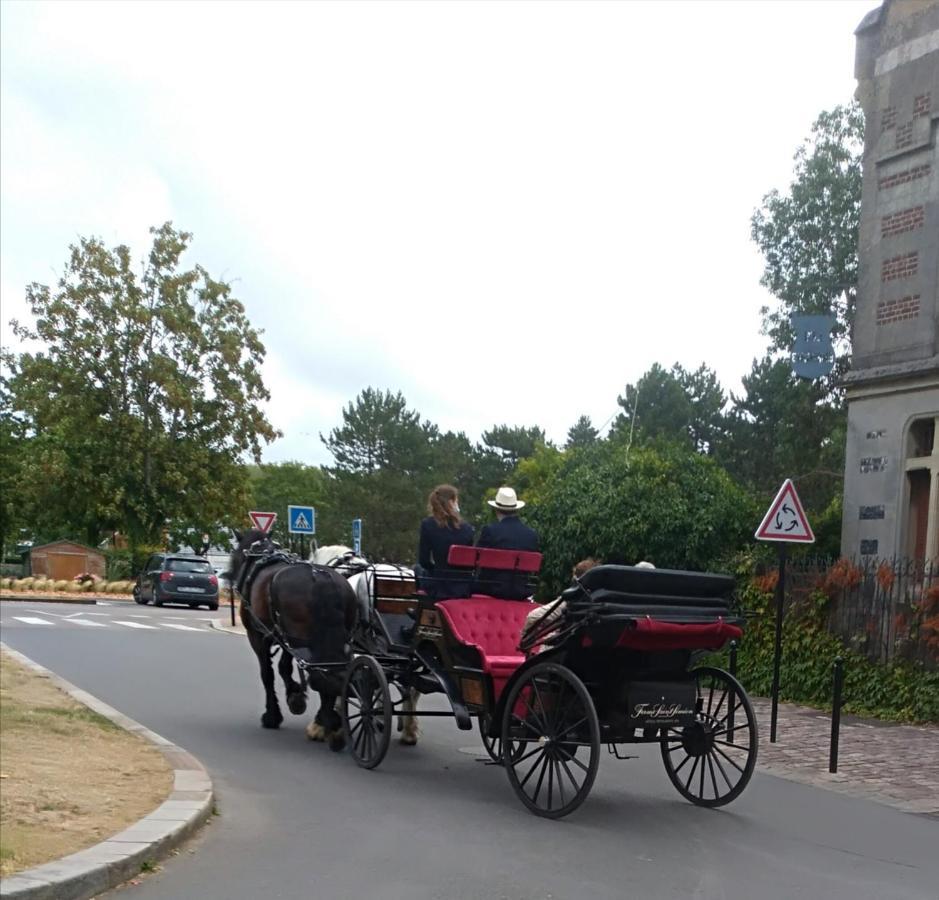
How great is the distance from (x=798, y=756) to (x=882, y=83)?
425 inches

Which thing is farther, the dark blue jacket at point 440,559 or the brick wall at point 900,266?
the brick wall at point 900,266

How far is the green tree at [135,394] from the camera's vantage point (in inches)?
2041

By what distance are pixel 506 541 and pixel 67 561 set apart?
47.1 metres

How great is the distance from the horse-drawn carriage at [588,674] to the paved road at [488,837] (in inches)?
14.1

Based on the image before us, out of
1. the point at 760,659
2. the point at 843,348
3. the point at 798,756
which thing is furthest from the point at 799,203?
the point at 798,756

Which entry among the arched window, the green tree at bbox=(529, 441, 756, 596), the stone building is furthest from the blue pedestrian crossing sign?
the arched window

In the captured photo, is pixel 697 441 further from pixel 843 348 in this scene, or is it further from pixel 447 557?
pixel 447 557

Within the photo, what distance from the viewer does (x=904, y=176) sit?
17.8m

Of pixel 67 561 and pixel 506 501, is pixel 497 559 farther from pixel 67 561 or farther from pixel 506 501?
pixel 67 561

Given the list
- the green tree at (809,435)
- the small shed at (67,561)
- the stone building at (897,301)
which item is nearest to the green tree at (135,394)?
the small shed at (67,561)

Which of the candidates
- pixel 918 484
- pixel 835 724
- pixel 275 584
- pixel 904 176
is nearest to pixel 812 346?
pixel 904 176

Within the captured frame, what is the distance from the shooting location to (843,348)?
34906 mm

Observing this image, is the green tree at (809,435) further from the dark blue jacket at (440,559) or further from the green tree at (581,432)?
the green tree at (581,432)

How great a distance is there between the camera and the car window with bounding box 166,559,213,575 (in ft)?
135
